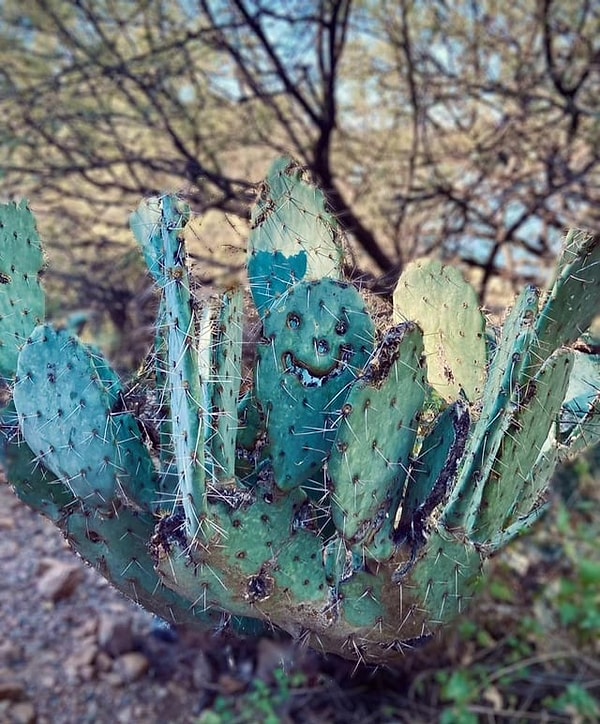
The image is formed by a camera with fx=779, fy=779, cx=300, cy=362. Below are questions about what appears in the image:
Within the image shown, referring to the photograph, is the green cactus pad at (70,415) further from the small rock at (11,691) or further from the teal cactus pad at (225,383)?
the small rock at (11,691)

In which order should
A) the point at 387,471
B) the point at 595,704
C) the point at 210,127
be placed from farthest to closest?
1. the point at 210,127
2. the point at 595,704
3. the point at 387,471

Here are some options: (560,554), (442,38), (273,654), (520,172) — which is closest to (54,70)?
(442,38)

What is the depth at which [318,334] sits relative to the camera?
80cm

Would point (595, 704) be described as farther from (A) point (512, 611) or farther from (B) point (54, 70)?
(B) point (54, 70)

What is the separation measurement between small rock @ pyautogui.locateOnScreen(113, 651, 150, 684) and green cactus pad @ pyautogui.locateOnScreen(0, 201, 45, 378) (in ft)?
8.11

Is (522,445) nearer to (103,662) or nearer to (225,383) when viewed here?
(225,383)

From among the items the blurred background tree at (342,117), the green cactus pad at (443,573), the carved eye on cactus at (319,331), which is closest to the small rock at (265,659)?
the blurred background tree at (342,117)

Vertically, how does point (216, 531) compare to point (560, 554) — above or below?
above

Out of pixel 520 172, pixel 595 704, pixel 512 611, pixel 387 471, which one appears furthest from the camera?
pixel 520 172

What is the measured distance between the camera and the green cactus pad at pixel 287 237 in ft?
3.18

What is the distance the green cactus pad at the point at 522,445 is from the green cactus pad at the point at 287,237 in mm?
310

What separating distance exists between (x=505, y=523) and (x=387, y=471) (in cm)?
19

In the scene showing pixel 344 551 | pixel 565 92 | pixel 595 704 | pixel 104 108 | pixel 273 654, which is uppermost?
pixel 565 92

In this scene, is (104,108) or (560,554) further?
(104,108)
